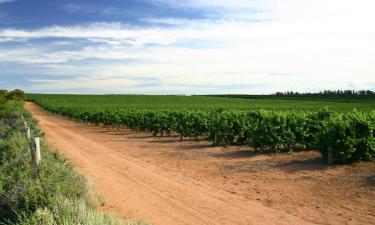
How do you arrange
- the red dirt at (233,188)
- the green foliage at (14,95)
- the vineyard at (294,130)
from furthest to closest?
1. the green foliage at (14,95)
2. the vineyard at (294,130)
3. the red dirt at (233,188)

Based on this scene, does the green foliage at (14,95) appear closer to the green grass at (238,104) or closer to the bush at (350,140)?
the green grass at (238,104)

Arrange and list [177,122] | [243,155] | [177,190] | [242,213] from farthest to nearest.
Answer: [177,122], [243,155], [177,190], [242,213]

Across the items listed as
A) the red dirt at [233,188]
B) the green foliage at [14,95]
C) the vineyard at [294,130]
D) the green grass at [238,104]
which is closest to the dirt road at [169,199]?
the red dirt at [233,188]

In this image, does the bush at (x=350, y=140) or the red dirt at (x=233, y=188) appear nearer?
the red dirt at (x=233, y=188)

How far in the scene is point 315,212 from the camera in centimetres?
991

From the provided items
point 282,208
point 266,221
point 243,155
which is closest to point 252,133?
point 243,155

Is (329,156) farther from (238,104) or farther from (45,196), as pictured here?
(238,104)

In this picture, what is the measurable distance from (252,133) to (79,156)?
7521 millimetres

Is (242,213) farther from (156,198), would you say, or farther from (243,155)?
(243,155)

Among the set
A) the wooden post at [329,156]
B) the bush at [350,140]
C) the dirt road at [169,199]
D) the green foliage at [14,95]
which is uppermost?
the green foliage at [14,95]

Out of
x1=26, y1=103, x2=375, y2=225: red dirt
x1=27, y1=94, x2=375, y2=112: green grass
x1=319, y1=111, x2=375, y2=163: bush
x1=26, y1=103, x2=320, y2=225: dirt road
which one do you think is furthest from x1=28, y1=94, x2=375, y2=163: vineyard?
x1=27, y1=94, x2=375, y2=112: green grass

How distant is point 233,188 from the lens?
1256 cm

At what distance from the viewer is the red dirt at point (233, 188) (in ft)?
31.7

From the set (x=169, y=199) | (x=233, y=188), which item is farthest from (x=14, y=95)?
(x=169, y=199)
